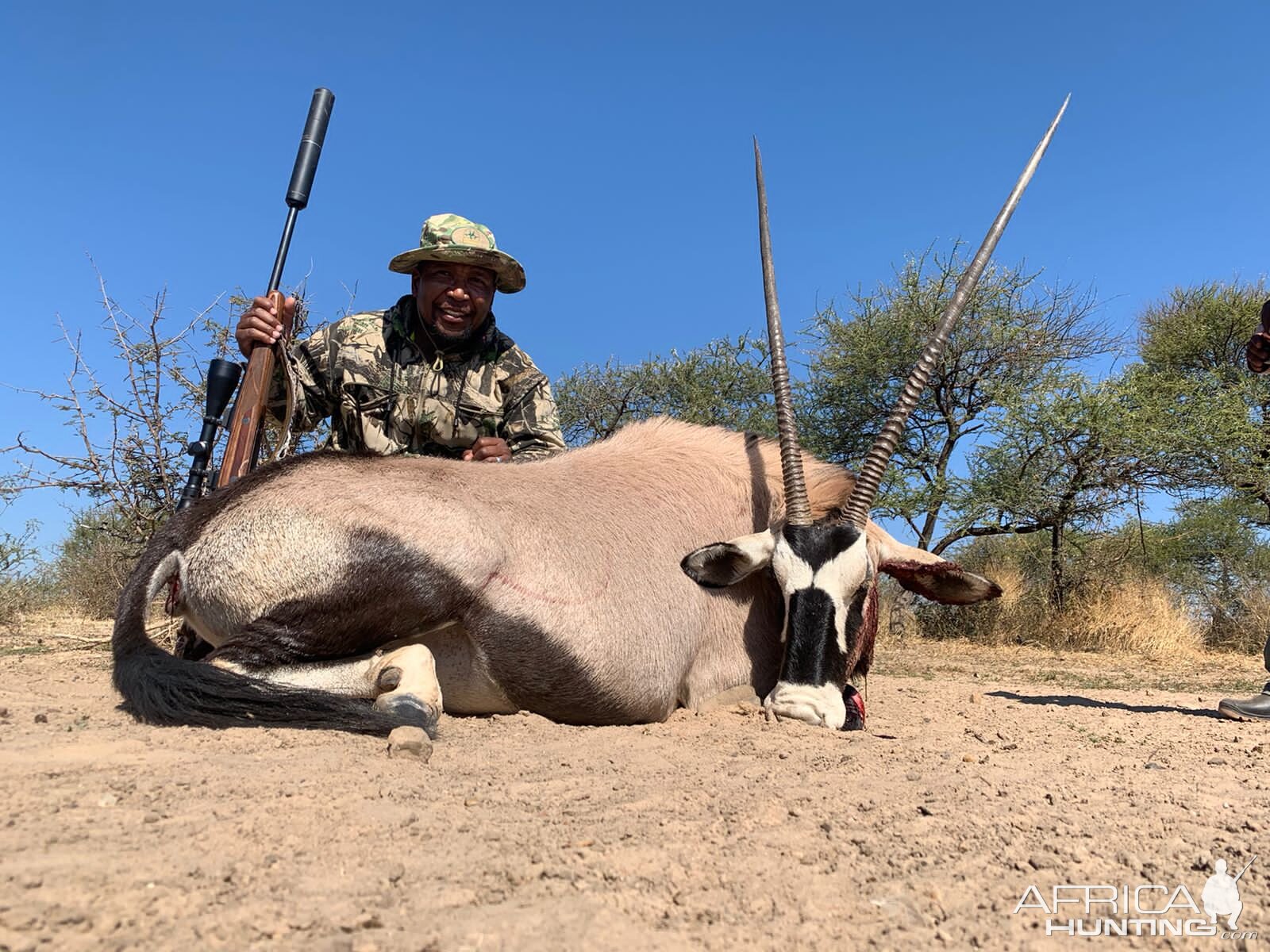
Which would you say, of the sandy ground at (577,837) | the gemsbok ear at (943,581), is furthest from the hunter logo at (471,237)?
the sandy ground at (577,837)

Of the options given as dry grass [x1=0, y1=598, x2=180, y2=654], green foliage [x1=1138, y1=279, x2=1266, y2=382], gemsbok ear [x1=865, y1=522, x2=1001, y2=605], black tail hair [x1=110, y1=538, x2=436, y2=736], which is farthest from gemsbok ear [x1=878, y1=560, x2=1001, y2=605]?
A: green foliage [x1=1138, y1=279, x2=1266, y2=382]

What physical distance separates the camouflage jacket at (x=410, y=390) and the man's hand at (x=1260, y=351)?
402cm

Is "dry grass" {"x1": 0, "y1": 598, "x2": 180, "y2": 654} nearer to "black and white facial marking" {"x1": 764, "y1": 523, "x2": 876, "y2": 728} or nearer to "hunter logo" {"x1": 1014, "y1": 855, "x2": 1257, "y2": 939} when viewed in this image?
"black and white facial marking" {"x1": 764, "y1": 523, "x2": 876, "y2": 728}

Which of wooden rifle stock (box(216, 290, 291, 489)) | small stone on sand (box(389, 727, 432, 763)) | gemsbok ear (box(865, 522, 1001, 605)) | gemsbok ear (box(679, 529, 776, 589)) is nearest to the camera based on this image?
small stone on sand (box(389, 727, 432, 763))

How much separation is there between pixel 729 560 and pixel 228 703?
2.03 meters

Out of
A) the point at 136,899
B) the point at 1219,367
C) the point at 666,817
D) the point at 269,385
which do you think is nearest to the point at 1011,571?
the point at 1219,367

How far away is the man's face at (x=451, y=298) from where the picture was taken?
5.35 metres

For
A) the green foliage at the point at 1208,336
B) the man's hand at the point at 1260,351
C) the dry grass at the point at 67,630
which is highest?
the green foliage at the point at 1208,336

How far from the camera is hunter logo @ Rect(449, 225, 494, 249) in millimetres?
5246

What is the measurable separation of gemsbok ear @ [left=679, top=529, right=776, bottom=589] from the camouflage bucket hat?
8.15ft

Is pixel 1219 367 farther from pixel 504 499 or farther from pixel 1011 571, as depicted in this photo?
pixel 504 499

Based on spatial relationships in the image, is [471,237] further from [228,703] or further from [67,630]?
[67,630]

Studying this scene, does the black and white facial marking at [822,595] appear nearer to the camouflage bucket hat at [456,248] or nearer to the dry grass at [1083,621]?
the camouflage bucket hat at [456,248]

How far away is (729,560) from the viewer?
151 inches
